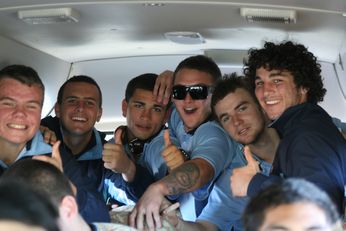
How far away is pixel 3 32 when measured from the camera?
13.3 feet

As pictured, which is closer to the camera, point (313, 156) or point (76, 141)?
point (313, 156)

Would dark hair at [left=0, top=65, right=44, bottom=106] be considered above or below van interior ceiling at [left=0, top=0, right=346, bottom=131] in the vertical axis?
below

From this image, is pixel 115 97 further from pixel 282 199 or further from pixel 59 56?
pixel 282 199

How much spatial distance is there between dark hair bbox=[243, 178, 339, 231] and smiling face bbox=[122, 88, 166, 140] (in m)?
2.20

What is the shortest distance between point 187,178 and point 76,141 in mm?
1363

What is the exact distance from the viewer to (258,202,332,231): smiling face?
195 cm

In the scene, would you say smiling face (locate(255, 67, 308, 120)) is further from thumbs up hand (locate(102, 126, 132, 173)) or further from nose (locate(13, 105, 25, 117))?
nose (locate(13, 105, 25, 117))

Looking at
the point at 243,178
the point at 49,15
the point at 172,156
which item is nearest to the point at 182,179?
the point at 172,156

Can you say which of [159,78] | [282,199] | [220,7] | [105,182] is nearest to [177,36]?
[159,78]

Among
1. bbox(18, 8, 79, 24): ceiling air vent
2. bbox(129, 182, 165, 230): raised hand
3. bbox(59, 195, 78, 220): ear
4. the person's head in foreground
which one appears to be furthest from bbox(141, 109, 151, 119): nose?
bbox(59, 195, 78, 220): ear

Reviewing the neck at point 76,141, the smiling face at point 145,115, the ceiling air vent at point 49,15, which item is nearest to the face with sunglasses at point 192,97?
the smiling face at point 145,115

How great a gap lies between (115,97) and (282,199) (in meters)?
3.22

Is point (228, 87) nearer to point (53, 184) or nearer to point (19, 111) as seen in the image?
point (19, 111)

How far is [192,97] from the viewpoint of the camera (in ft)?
12.8
